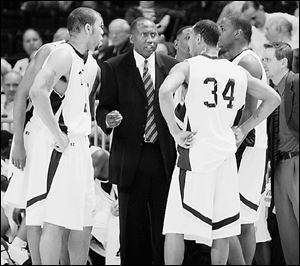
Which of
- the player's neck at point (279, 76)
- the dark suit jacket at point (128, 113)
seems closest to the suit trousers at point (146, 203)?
the dark suit jacket at point (128, 113)

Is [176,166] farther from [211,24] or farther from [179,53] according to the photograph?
[179,53]

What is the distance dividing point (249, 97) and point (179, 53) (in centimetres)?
101

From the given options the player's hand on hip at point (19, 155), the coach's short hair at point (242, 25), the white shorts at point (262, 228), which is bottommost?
the white shorts at point (262, 228)

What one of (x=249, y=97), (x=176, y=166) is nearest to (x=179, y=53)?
(x=249, y=97)

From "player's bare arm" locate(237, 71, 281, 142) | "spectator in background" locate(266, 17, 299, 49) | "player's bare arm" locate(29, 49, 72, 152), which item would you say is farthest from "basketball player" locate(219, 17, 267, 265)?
"spectator in background" locate(266, 17, 299, 49)

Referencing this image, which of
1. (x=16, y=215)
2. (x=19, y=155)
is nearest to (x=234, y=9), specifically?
(x=16, y=215)

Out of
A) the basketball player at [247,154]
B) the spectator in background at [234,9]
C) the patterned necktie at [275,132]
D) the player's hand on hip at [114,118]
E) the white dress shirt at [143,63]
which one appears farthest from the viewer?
the spectator in background at [234,9]

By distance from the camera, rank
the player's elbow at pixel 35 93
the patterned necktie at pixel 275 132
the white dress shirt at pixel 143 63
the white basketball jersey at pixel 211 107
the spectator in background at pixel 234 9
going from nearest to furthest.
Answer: the player's elbow at pixel 35 93, the white basketball jersey at pixel 211 107, the white dress shirt at pixel 143 63, the patterned necktie at pixel 275 132, the spectator in background at pixel 234 9

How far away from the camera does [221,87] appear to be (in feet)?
20.7

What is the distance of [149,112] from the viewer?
23.0ft

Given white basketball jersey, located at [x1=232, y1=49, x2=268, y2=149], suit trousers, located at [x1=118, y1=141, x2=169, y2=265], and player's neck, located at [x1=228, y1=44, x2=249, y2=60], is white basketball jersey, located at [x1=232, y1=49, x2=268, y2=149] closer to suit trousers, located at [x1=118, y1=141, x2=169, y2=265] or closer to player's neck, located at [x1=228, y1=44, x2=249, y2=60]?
player's neck, located at [x1=228, y1=44, x2=249, y2=60]

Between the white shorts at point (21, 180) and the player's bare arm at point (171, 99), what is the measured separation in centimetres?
95

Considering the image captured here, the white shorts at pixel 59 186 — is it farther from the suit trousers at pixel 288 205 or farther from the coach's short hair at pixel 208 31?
the suit trousers at pixel 288 205

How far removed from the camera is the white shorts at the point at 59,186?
634 centimetres
